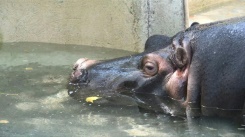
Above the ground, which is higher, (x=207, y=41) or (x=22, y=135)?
(x=207, y=41)

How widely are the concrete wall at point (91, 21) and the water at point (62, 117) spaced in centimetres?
111

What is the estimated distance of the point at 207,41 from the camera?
16.3ft

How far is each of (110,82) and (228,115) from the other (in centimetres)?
115

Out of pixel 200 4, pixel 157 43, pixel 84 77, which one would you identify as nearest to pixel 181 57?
pixel 157 43

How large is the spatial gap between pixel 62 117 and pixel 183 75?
1.10 meters

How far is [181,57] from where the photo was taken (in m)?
5.06

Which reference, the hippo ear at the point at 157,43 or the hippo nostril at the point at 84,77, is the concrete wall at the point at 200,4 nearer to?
the hippo ear at the point at 157,43

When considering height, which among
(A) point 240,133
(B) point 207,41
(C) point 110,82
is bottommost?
(A) point 240,133

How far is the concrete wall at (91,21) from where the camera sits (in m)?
6.98

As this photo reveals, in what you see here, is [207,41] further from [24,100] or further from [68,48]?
[68,48]

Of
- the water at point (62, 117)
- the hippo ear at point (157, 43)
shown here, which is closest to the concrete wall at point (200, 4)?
the water at point (62, 117)

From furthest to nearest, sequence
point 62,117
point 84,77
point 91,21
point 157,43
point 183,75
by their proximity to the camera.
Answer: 1. point 91,21
2. point 157,43
3. point 84,77
4. point 183,75
5. point 62,117

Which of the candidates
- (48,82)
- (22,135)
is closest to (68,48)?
(48,82)

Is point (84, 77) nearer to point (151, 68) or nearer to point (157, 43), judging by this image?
point (151, 68)
